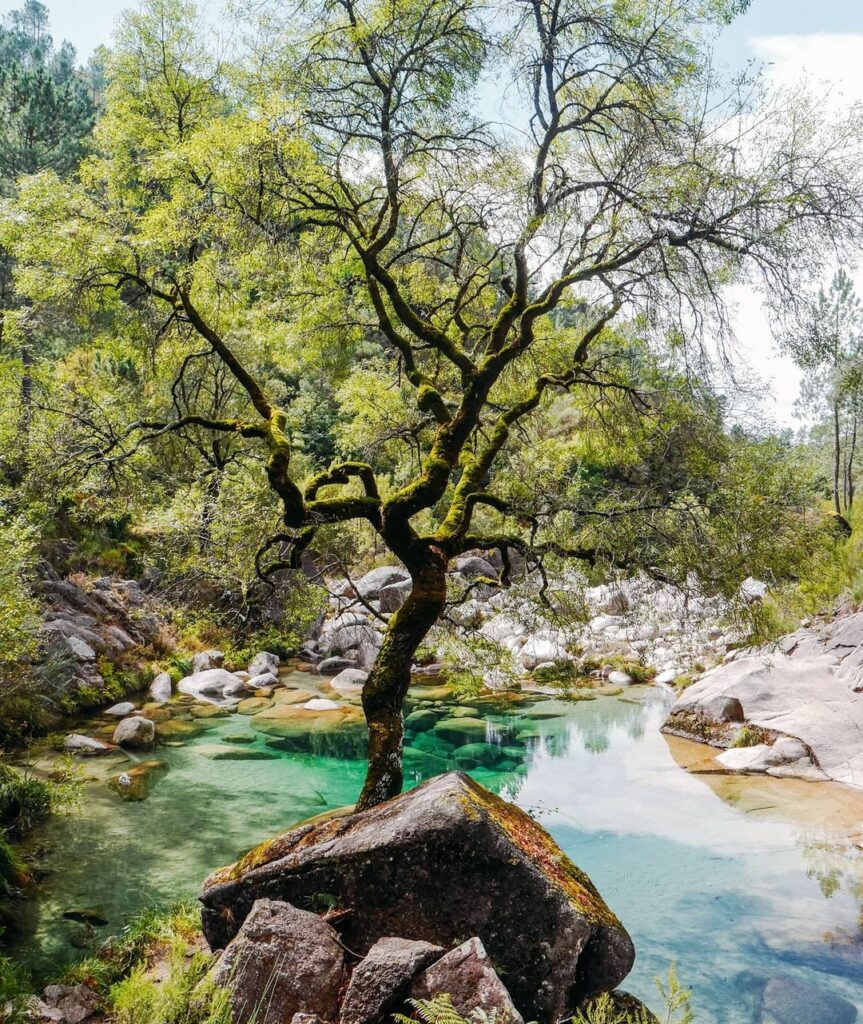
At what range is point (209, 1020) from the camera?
13.0 ft

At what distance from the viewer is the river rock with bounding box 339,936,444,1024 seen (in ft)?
12.9

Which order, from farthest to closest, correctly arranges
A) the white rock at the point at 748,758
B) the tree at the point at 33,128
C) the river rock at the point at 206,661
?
the tree at the point at 33,128, the river rock at the point at 206,661, the white rock at the point at 748,758

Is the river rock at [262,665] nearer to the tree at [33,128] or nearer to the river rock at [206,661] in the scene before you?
the river rock at [206,661]

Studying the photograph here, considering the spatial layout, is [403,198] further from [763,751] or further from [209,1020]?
[763,751]

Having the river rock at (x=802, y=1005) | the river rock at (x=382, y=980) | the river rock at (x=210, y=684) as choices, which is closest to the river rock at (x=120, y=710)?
the river rock at (x=210, y=684)

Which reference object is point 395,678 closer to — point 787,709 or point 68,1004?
point 68,1004

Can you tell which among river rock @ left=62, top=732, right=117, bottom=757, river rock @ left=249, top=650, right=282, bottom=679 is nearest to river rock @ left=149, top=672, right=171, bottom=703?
river rock @ left=249, top=650, right=282, bottom=679

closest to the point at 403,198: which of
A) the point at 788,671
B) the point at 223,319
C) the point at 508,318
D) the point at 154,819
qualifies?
the point at 508,318

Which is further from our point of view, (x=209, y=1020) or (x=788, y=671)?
(x=788, y=671)

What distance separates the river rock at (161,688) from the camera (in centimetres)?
1481

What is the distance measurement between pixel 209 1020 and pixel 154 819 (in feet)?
18.4

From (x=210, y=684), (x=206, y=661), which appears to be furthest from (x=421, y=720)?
(x=206, y=661)

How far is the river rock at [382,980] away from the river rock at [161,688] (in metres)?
11.9

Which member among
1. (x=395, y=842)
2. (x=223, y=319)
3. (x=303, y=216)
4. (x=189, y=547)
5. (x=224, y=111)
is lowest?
(x=395, y=842)
